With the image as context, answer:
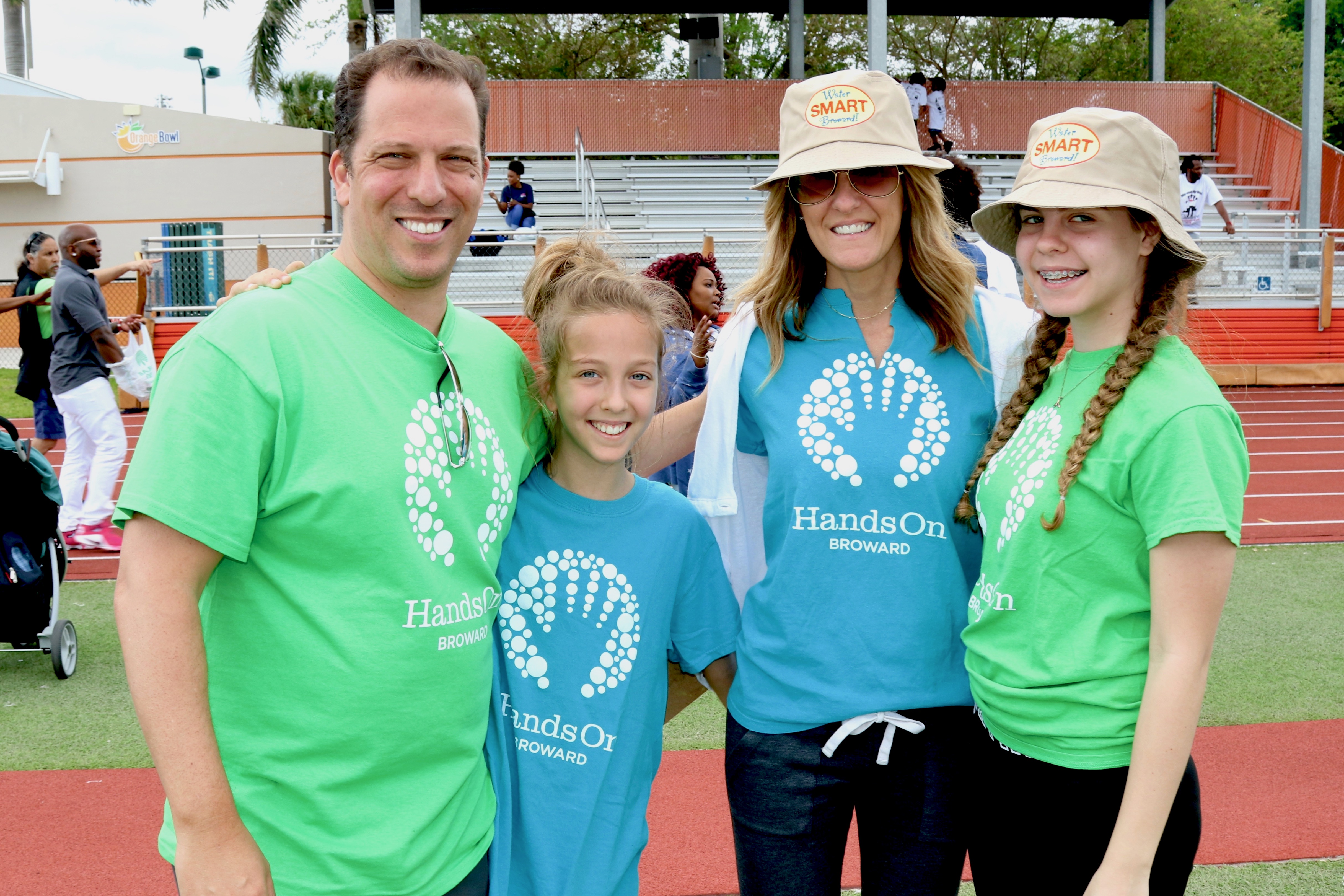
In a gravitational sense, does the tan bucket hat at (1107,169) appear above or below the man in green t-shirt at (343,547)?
above

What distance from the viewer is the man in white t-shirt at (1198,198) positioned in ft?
56.7

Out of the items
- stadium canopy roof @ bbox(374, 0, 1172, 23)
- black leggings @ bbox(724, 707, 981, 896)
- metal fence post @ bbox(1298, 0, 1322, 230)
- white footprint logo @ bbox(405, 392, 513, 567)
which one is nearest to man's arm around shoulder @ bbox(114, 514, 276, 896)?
white footprint logo @ bbox(405, 392, 513, 567)


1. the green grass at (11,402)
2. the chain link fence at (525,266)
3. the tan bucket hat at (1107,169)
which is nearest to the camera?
the tan bucket hat at (1107,169)

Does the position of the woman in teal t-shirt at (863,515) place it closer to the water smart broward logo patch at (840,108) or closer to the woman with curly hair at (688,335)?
the water smart broward logo patch at (840,108)

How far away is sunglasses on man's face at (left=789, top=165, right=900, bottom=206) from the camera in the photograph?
87.8 inches

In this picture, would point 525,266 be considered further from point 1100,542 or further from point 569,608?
point 1100,542

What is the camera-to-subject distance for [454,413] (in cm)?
187

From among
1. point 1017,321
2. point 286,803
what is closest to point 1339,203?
point 1017,321

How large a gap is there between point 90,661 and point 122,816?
6.89 ft

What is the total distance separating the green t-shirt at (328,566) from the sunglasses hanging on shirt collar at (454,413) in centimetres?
1

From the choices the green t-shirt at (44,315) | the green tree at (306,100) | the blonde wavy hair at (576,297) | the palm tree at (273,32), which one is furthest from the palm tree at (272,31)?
the blonde wavy hair at (576,297)

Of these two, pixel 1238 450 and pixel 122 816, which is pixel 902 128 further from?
pixel 122 816

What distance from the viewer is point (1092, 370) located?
78.4 inches

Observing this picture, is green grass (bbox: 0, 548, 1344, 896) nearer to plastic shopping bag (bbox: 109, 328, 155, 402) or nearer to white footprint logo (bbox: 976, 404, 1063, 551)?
plastic shopping bag (bbox: 109, 328, 155, 402)
